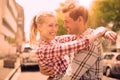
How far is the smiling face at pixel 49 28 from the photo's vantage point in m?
2.37

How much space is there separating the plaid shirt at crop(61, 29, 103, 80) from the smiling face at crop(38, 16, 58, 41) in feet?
1.07

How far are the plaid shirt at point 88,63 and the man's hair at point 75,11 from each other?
145mm

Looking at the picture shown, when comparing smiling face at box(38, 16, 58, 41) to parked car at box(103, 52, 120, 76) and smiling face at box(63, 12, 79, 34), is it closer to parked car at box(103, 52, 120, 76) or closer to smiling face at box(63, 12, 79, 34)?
smiling face at box(63, 12, 79, 34)

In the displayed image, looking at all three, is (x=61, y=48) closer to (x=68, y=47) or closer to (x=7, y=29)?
(x=68, y=47)

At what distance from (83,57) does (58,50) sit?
16 cm

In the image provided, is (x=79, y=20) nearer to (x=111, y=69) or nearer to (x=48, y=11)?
(x=48, y=11)

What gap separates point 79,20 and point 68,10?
75 mm

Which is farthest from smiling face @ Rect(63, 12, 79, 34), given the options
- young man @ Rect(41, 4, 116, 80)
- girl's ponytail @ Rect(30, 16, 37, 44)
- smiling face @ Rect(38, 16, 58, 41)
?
girl's ponytail @ Rect(30, 16, 37, 44)

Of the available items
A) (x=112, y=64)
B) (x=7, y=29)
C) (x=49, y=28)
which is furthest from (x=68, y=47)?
(x=7, y=29)

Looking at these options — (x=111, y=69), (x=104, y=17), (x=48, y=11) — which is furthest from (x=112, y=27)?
(x=48, y=11)

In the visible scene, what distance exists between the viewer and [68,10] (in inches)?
82.9

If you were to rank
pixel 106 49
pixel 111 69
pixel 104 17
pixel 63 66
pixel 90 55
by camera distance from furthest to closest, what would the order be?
pixel 106 49 → pixel 104 17 → pixel 111 69 → pixel 63 66 → pixel 90 55

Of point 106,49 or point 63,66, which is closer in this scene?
point 63,66

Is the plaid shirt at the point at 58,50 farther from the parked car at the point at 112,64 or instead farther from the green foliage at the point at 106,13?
the green foliage at the point at 106,13
